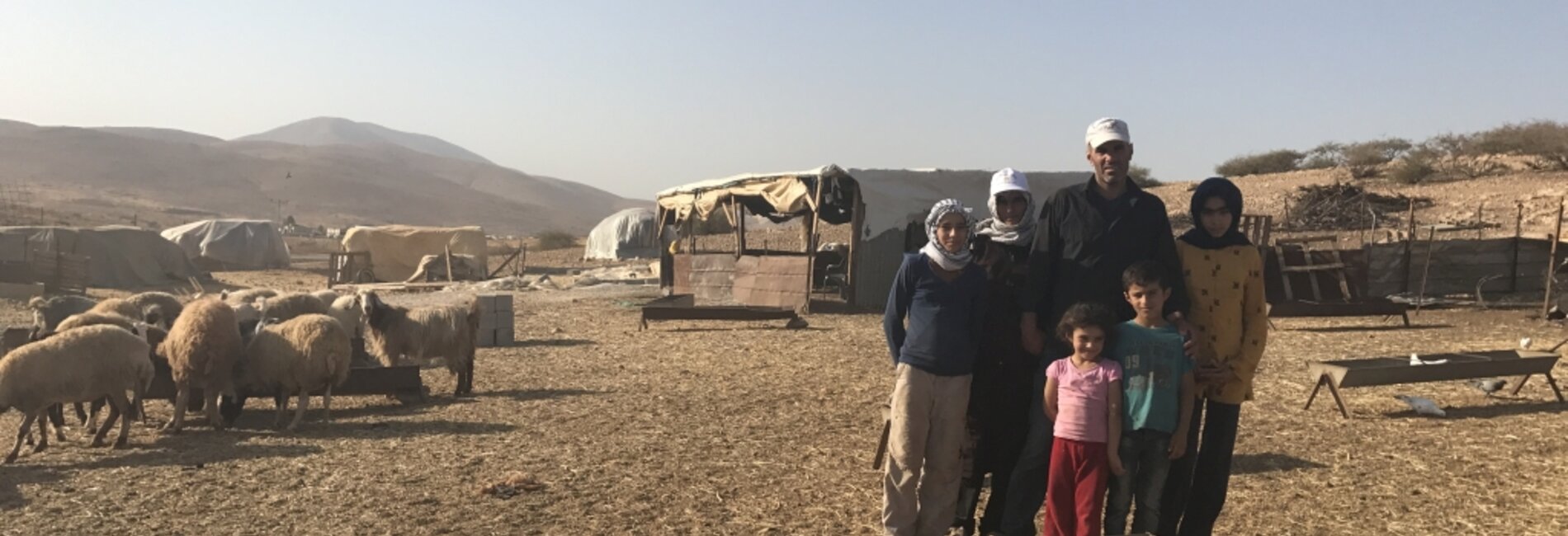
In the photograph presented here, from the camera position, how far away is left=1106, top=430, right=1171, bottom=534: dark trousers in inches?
177

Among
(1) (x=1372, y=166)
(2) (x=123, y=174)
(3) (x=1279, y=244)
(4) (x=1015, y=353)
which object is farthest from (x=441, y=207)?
(4) (x=1015, y=353)

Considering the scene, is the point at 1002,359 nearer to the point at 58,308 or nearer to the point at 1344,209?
the point at 58,308

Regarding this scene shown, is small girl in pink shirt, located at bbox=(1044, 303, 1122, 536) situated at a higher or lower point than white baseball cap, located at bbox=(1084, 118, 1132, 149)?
lower

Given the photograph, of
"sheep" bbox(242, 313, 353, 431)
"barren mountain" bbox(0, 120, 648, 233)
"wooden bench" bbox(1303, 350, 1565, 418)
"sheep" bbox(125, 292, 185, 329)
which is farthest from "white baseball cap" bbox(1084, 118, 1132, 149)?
"barren mountain" bbox(0, 120, 648, 233)

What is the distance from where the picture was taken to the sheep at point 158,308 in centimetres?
1091

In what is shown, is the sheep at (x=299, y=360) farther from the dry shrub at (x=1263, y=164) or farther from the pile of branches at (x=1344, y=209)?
the dry shrub at (x=1263, y=164)

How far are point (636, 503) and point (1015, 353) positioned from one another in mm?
2599

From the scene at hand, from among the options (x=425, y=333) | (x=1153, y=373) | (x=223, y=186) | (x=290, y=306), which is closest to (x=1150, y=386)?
(x=1153, y=373)

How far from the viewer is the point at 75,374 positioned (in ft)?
27.0

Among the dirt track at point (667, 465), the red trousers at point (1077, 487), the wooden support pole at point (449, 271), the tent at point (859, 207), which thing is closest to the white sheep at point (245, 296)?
the dirt track at point (667, 465)

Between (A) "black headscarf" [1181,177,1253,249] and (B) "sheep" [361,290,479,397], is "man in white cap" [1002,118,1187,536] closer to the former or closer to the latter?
(A) "black headscarf" [1181,177,1253,249]

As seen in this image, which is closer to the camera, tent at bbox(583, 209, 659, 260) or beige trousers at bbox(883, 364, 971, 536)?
beige trousers at bbox(883, 364, 971, 536)

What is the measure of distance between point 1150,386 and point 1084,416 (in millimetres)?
286

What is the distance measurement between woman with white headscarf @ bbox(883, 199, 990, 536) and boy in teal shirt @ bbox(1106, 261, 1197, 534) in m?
→ 0.68
